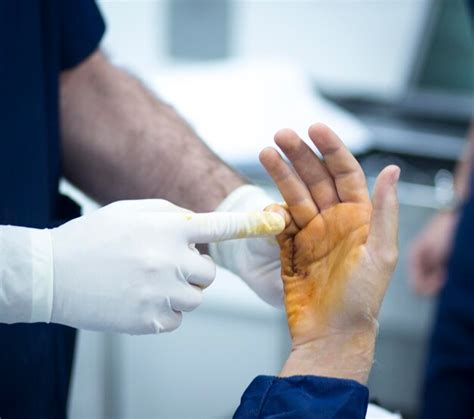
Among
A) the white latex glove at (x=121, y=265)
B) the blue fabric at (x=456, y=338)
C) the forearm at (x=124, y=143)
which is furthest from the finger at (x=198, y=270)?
the blue fabric at (x=456, y=338)

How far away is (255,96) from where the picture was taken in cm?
179

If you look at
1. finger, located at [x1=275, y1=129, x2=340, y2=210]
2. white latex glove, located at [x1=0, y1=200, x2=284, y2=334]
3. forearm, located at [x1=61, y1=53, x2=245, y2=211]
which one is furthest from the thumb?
forearm, located at [x1=61, y1=53, x2=245, y2=211]

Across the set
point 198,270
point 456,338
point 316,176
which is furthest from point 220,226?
point 456,338

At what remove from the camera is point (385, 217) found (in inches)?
30.8

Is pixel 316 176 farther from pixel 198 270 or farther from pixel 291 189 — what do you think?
pixel 198 270

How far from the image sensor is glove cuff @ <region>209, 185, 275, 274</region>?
3.14 ft

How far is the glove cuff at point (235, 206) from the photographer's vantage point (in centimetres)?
96

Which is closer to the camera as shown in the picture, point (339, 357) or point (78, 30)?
point (339, 357)

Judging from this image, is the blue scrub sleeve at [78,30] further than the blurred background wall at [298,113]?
No

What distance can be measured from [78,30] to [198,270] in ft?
1.39

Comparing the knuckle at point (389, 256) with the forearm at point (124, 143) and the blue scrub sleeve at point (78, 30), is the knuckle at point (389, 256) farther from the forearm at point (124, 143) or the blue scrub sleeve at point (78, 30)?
the blue scrub sleeve at point (78, 30)

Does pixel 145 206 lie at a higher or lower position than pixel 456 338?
higher

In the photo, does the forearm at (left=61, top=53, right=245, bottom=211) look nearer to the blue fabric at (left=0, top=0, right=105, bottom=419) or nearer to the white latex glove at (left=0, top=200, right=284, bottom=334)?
the blue fabric at (left=0, top=0, right=105, bottom=419)

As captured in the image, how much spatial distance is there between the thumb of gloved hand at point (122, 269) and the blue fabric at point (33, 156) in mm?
139
